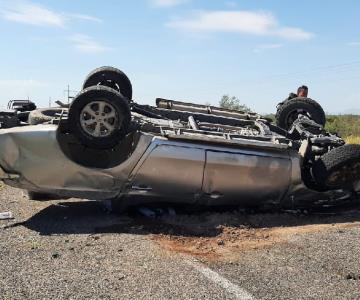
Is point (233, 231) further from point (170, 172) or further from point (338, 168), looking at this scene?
point (338, 168)

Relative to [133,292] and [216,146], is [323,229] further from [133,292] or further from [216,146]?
[133,292]

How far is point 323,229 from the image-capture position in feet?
19.2

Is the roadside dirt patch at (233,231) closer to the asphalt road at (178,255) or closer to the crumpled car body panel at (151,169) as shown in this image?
the asphalt road at (178,255)

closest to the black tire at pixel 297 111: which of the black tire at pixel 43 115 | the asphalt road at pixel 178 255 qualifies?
the asphalt road at pixel 178 255

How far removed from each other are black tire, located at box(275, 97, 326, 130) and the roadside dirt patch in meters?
2.30

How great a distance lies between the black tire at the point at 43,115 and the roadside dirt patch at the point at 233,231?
77.7 inches

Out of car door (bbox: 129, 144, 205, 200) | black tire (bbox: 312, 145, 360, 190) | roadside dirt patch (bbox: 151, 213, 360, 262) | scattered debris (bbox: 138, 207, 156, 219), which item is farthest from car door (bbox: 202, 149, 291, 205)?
scattered debris (bbox: 138, 207, 156, 219)

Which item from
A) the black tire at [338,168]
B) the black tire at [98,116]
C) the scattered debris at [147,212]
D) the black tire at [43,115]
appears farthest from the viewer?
the black tire at [43,115]

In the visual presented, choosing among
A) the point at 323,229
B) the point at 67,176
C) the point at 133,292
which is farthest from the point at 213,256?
the point at 67,176

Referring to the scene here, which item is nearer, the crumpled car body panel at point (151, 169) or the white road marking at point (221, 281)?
the white road marking at point (221, 281)

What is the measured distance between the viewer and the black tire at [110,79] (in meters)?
7.83

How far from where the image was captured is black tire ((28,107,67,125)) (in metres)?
6.52

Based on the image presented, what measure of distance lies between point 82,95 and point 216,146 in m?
1.66

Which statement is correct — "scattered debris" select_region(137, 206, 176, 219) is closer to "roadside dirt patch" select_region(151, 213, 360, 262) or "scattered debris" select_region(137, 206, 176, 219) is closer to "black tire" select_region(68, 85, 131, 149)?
"roadside dirt patch" select_region(151, 213, 360, 262)
